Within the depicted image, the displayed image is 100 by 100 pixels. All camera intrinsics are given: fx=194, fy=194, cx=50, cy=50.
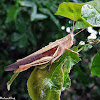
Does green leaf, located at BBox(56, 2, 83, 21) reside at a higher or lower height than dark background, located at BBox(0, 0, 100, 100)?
higher

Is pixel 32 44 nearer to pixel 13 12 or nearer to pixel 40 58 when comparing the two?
pixel 13 12

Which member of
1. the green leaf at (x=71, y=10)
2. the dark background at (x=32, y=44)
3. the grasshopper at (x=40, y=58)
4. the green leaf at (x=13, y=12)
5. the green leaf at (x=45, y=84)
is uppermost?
the green leaf at (x=71, y=10)

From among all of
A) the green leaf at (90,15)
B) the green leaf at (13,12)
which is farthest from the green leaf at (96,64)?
the green leaf at (13,12)

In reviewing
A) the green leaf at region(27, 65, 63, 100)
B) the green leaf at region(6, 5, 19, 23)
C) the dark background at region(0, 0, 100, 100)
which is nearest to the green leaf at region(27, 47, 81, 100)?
the green leaf at region(27, 65, 63, 100)

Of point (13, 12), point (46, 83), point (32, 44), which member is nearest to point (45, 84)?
point (46, 83)

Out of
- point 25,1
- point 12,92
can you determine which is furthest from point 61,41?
point 12,92

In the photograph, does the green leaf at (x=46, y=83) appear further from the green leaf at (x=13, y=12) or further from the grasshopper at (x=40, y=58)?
the green leaf at (x=13, y=12)

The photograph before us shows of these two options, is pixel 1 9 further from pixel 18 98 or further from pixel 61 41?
pixel 61 41

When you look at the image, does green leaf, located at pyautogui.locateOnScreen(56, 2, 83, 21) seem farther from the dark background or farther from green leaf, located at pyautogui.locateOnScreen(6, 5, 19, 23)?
green leaf, located at pyautogui.locateOnScreen(6, 5, 19, 23)
